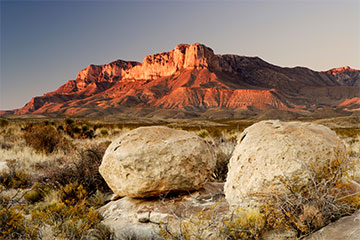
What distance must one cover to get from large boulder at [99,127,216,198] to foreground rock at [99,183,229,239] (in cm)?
19

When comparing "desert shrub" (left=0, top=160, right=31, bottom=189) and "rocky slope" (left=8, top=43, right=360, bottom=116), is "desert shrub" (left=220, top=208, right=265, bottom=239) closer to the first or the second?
"desert shrub" (left=0, top=160, right=31, bottom=189)

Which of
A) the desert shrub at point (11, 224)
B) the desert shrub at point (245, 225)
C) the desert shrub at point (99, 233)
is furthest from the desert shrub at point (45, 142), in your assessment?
the desert shrub at point (245, 225)

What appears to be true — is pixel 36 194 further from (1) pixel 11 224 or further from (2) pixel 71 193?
(1) pixel 11 224

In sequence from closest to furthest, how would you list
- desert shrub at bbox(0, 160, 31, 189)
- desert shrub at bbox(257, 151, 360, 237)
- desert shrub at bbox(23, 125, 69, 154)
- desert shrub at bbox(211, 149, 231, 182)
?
desert shrub at bbox(257, 151, 360, 237), desert shrub at bbox(0, 160, 31, 189), desert shrub at bbox(211, 149, 231, 182), desert shrub at bbox(23, 125, 69, 154)

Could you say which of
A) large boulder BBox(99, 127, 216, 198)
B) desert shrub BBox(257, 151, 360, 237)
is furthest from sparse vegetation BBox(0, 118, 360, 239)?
large boulder BBox(99, 127, 216, 198)

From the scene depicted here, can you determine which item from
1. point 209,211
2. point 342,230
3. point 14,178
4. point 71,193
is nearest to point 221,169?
point 209,211

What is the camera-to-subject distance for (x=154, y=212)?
4.29 m

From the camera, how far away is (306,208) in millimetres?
3086

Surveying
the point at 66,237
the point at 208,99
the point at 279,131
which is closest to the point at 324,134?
the point at 279,131

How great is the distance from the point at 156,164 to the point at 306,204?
2625 mm

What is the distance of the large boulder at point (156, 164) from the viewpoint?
470 centimetres

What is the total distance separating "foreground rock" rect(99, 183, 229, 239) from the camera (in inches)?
154

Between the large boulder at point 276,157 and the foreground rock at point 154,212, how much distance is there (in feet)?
1.55

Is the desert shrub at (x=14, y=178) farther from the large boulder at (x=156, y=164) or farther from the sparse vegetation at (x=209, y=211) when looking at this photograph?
the large boulder at (x=156, y=164)
